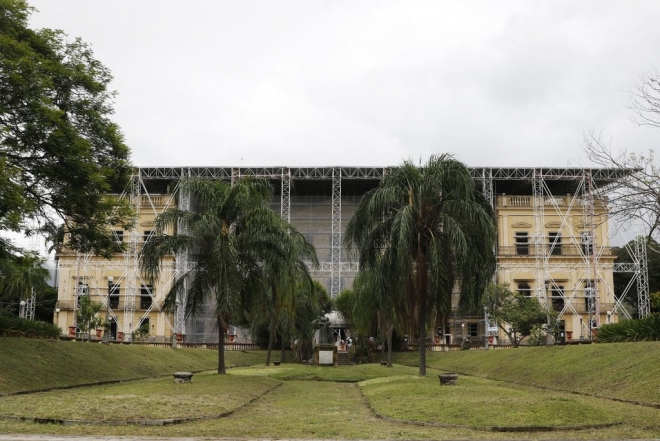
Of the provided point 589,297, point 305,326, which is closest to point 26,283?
point 305,326

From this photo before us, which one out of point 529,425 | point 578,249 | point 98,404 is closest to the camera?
point 529,425

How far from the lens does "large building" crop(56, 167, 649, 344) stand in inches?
2046

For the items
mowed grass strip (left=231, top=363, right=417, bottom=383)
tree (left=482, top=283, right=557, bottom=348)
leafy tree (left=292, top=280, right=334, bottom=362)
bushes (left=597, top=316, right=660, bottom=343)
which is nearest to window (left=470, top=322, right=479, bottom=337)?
tree (left=482, top=283, right=557, bottom=348)

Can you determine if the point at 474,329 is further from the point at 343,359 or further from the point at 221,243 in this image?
the point at 221,243

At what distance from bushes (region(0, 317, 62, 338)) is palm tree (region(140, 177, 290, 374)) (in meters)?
5.38

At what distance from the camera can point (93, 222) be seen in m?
21.5

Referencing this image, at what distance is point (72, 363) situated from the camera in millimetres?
21719

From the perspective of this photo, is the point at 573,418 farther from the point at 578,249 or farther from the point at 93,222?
the point at 578,249

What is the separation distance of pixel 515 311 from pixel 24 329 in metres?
28.8

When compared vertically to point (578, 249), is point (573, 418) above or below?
below

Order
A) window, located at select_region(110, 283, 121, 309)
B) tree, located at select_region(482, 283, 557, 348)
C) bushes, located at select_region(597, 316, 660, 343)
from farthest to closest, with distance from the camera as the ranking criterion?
window, located at select_region(110, 283, 121, 309)
tree, located at select_region(482, 283, 557, 348)
bushes, located at select_region(597, 316, 660, 343)

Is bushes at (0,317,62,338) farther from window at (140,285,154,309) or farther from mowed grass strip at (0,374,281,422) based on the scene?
window at (140,285,154,309)

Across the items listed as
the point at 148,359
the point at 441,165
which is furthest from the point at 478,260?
the point at 148,359

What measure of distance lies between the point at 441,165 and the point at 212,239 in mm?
7525
